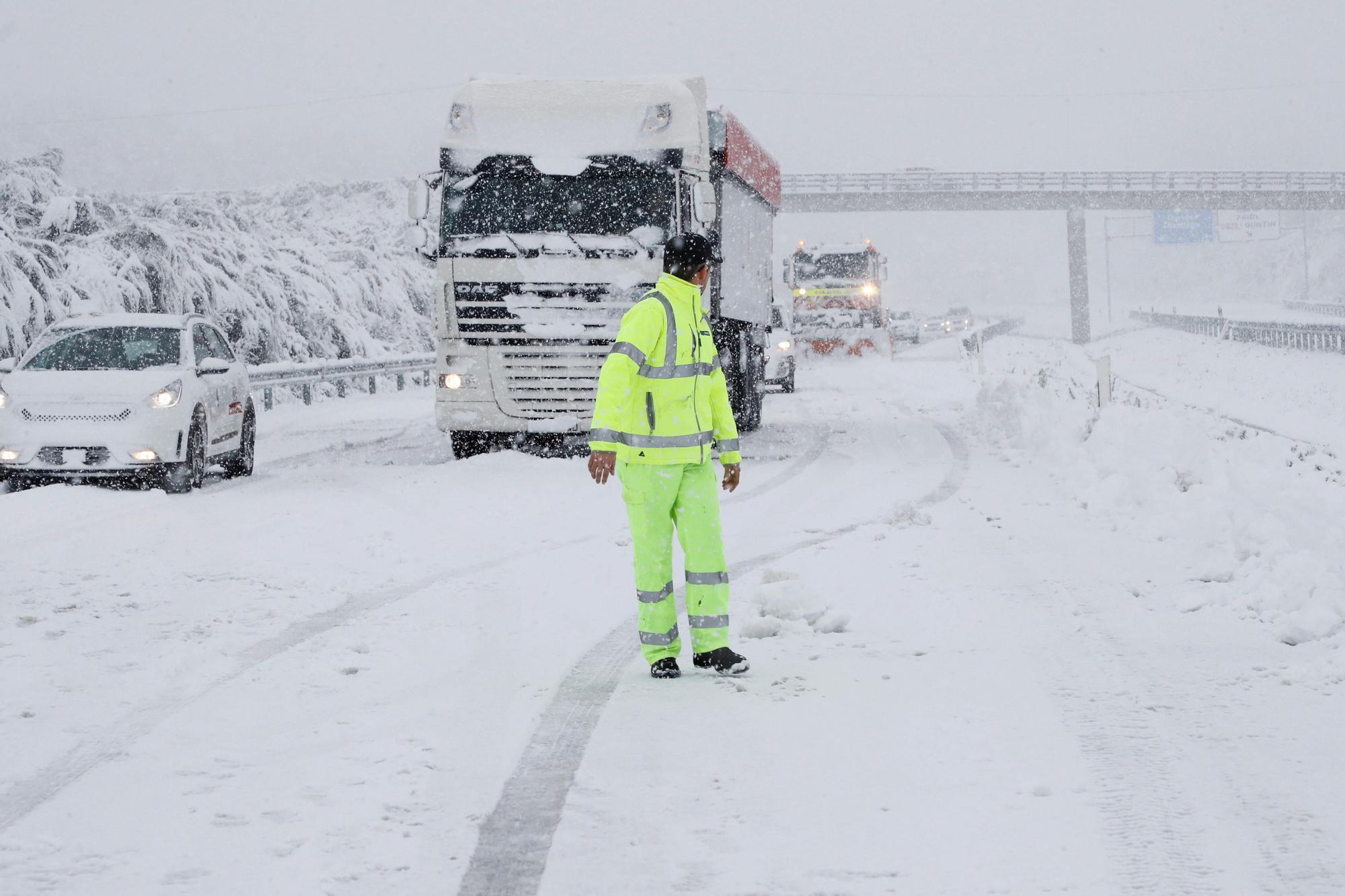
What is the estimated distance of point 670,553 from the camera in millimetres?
6246

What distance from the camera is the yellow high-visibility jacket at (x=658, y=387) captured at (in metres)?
6.18

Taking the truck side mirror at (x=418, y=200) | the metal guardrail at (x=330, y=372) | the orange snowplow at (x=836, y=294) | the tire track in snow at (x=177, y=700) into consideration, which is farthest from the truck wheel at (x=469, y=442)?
the orange snowplow at (x=836, y=294)

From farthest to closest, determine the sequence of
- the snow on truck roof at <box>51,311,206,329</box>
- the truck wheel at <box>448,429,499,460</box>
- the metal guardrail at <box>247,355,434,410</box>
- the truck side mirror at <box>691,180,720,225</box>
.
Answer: the metal guardrail at <box>247,355,434,410</box> < the truck wheel at <box>448,429,499,460</box> < the truck side mirror at <box>691,180,720,225</box> < the snow on truck roof at <box>51,311,206,329</box>

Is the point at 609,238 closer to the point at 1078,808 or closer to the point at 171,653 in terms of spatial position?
the point at 171,653

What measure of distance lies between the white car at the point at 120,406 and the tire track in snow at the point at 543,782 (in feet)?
23.3

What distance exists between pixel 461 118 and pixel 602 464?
956 cm

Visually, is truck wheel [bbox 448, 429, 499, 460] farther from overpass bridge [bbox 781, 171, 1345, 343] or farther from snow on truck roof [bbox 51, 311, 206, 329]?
overpass bridge [bbox 781, 171, 1345, 343]

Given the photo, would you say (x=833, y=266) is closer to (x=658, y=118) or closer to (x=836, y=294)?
(x=836, y=294)

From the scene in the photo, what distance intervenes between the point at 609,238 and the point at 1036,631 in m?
8.31

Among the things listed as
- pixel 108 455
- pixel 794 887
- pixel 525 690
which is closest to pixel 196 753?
pixel 525 690

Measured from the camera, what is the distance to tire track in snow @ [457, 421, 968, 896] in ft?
13.0

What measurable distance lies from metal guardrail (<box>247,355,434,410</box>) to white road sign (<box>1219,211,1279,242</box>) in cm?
6241

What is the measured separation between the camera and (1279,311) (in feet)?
323

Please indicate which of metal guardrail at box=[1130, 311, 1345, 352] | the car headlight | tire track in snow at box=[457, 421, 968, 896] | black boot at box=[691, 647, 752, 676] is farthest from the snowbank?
metal guardrail at box=[1130, 311, 1345, 352]
